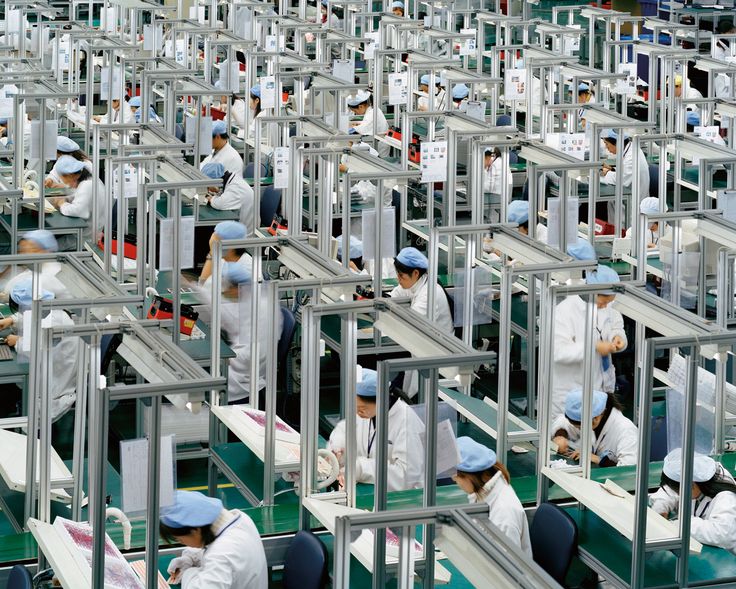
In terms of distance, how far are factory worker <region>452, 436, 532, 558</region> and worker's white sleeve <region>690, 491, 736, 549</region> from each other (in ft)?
2.53

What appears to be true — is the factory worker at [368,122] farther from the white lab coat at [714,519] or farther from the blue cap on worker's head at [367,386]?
the white lab coat at [714,519]

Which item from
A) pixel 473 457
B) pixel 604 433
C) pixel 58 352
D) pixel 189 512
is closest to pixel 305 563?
pixel 189 512

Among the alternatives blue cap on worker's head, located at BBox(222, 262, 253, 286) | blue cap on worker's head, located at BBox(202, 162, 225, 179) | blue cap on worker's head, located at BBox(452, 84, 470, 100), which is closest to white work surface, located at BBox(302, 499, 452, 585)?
blue cap on worker's head, located at BBox(222, 262, 253, 286)

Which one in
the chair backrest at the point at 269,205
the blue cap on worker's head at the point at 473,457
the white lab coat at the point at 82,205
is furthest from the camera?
the chair backrest at the point at 269,205

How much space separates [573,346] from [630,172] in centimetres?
514

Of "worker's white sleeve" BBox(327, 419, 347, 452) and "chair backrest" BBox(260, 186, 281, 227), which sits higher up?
"chair backrest" BBox(260, 186, 281, 227)

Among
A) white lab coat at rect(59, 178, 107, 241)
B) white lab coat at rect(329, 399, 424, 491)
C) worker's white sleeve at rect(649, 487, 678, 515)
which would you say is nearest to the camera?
worker's white sleeve at rect(649, 487, 678, 515)

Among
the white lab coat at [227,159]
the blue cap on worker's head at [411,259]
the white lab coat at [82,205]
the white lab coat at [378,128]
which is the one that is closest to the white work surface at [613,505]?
the blue cap on worker's head at [411,259]

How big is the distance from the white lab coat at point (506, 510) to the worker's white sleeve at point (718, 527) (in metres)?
0.76

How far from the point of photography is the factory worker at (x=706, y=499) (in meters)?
6.54

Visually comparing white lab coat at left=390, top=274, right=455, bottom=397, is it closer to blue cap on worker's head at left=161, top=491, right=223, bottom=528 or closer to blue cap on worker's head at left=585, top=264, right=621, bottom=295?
blue cap on worker's head at left=585, top=264, right=621, bottom=295

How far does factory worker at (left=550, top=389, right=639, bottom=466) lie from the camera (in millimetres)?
7664

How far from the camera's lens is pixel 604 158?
46.7 feet

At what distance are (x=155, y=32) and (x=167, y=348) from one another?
13382 mm
